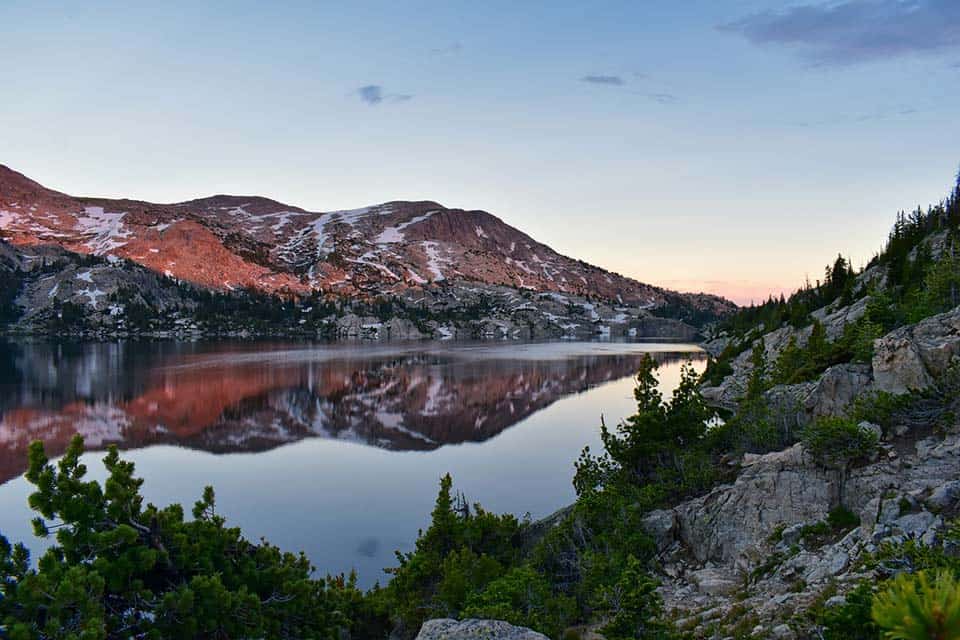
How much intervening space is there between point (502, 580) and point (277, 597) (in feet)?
14.6

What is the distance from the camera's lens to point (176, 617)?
9.71m

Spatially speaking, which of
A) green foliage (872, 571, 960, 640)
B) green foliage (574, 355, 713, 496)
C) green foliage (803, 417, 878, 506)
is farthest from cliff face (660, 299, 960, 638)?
green foliage (872, 571, 960, 640)

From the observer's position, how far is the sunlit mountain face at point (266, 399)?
42812 mm

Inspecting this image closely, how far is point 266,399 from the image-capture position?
5856 cm

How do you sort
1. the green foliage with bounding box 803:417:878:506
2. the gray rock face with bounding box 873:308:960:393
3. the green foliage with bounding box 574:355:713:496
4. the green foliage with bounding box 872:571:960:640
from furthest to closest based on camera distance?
the green foliage with bounding box 574:355:713:496 < the gray rock face with bounding box 873:308:960:393 < the green foliage with bounding box 803:417:878:506 < the green foliage with bounding box 872:571:960:640

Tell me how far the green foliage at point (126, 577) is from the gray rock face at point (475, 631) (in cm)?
355

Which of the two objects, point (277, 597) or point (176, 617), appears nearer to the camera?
point (176, 617)

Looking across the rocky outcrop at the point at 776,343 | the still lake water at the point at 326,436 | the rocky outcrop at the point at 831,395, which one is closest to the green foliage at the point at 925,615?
the rocky outcrop at the point at 831,395

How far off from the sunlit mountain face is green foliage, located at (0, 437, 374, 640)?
27.6m

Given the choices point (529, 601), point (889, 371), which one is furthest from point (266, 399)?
point (889, 371)

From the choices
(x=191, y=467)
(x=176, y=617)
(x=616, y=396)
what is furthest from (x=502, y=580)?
(x=616, y=396)

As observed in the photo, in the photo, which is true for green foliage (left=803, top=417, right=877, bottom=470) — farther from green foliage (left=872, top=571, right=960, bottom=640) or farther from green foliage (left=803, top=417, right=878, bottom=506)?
green foliage (left=872, top=571, right=960, bottom=640)

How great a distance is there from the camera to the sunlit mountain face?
42.8m

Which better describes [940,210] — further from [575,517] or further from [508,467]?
[575,517]
